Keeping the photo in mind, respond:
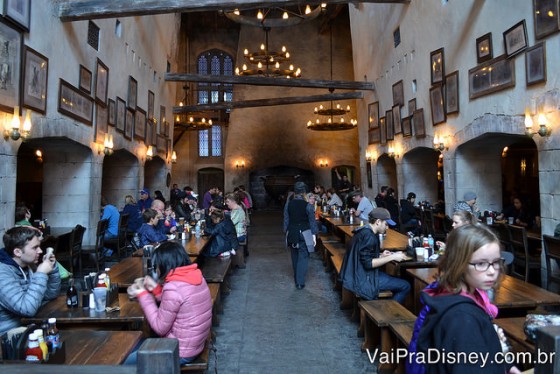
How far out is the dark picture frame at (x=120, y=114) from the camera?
32.6 ft

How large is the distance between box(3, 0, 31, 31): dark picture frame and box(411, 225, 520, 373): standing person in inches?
232

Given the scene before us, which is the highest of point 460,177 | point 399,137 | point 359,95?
point 359,95

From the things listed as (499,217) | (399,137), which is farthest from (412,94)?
(499,217)

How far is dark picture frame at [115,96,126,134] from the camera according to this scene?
995 cm

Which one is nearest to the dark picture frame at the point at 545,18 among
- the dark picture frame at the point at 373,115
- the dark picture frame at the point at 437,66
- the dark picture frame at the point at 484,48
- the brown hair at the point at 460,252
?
the dark picture frame at the point at 484,48

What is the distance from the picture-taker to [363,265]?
13.7ft

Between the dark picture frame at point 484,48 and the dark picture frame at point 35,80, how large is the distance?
729 cm

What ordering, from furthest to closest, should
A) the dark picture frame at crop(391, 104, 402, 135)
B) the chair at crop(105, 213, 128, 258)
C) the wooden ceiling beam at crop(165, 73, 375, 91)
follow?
the wooden ceiling beam at crop(165, 73, 375, 91) → the dark picture frame at crop(391, 104, 402, 135) → the chair at crop(105, 213, 128, 258)

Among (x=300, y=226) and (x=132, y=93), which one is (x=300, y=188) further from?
(x=132, y=93)

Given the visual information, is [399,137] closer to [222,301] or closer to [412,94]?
[412,94]

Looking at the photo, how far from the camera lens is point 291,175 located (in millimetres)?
21312

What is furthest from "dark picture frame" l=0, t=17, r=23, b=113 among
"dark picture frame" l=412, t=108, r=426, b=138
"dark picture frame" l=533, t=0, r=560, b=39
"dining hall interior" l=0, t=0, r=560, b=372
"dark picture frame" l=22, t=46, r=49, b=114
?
"dark picture frame" l=412, t=108, r=426, b=138

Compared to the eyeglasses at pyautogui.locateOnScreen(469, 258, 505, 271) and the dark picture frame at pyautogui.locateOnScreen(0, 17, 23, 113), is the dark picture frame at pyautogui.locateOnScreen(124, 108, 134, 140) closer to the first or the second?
the dark picture frame at pyautogui.locateOnScreen(0, 17, 23, 113)

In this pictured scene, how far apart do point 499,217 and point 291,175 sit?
13.6m
